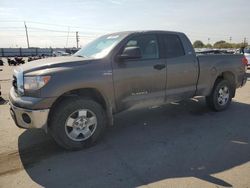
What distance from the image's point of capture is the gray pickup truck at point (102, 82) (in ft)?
12.5

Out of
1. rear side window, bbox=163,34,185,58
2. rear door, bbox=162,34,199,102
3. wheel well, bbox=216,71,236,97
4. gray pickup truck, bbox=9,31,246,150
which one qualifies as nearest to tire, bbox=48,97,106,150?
gray pickup truck, bbox=9,31,246,150

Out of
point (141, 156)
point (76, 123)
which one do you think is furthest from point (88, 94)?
point (141, 156)

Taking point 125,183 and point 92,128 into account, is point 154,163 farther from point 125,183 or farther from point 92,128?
point 92,128

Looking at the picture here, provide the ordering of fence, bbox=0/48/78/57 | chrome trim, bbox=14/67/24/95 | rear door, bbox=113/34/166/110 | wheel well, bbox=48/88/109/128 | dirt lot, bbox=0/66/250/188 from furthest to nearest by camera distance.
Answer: fence, bbox=0/48/78/57 < rear door, bbox=113/34/166/110 < wheel well, bbox=48/88/109/128 < chrome trim, bbox=14/67/24/95 < dirt lot, bbox=0/66/250/188

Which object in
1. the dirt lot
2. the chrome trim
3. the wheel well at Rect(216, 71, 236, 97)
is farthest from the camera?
the wheel well at Rect(216, 71, 236, 97)

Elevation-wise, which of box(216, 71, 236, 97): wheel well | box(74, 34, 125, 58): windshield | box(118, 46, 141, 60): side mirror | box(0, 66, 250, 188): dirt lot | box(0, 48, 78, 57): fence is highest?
box(0, 48, 78, 57): fence

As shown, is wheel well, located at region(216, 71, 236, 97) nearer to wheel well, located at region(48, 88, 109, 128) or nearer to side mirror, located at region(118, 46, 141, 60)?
side mirror, located at region(118, 46, 141, 60)

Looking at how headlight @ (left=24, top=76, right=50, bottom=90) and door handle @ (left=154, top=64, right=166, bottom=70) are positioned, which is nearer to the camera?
headlight @ (left=24, top=76, right=50, bottom=90)

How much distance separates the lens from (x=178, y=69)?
5238 millimetres

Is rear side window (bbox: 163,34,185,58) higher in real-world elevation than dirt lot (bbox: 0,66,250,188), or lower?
higher

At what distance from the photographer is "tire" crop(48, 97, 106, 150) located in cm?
395

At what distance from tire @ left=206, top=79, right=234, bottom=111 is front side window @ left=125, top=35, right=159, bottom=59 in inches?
84.1

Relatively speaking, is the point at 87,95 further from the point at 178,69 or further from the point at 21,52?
the point at 21,52

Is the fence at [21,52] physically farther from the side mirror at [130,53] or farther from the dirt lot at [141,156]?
the side mirror at [130,53]
